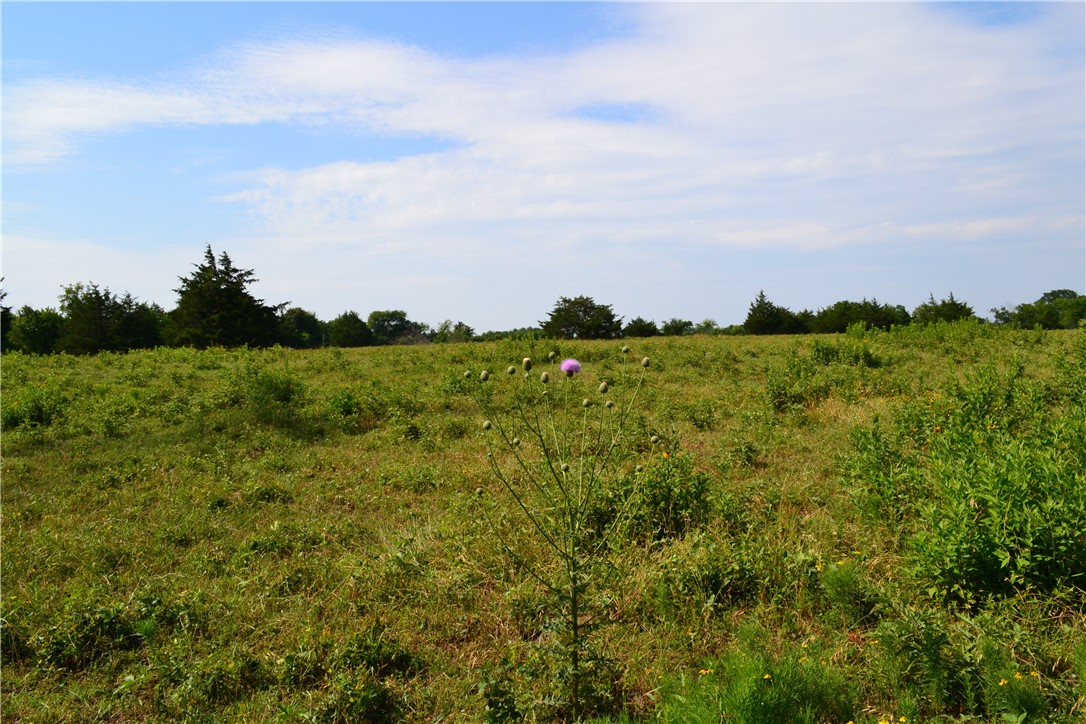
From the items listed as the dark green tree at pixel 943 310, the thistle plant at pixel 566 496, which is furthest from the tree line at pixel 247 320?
the thistle plant at pixel 566 496

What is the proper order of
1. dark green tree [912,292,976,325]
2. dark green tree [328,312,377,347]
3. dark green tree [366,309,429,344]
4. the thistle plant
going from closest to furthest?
the thistle plant → dark green tree [912,292,976,325] → dark green tree [328,312,377,347] → dark green tree [366,309,429,344]

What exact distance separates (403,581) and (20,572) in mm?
2694

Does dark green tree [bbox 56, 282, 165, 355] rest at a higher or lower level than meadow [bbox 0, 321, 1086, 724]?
higher

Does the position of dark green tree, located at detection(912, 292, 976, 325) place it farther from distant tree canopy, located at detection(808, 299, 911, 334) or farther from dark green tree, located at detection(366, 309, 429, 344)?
dark green tree, located at detection(366, 309, 429, 344)

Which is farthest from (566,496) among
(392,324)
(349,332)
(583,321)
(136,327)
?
(392,324)

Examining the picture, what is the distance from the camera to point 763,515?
4.82 m

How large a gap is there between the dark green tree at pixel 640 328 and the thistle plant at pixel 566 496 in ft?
41.5

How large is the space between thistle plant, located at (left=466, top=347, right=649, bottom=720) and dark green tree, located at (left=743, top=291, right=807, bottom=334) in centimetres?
1361

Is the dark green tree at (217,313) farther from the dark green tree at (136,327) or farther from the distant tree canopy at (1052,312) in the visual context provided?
the distant tree canopy at (1052,312)

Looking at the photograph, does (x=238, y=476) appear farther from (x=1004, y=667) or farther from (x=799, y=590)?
(x=1004, y=667)

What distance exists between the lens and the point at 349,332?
3728 centimetres

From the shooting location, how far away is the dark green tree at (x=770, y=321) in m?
22.7

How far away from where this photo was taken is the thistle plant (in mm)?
3041

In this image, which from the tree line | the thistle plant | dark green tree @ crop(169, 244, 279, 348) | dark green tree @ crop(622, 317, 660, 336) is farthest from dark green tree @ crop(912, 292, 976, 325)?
dark green tree @ crop(169, 244, 279, 348)
